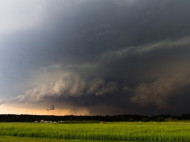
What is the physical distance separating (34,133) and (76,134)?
8.91 metres

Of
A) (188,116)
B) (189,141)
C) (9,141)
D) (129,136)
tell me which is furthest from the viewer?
(188,116)

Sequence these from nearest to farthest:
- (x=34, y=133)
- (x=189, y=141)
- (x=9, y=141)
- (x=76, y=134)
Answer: (x=9, y=141), (x=189, y=141), (x=76, y=134), (x=34, y=133)

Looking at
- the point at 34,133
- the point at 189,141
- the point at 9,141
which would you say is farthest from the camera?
the point at 34,133

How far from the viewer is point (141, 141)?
39.2 meters

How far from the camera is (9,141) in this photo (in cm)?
3650

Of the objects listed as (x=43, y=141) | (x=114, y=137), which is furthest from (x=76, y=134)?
(x=43, y=141)

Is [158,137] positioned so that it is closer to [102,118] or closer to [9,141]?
[9,141]

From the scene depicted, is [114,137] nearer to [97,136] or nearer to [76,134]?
[97,136]

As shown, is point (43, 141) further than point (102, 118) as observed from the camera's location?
No

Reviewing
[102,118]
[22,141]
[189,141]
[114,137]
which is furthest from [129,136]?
[102,118]

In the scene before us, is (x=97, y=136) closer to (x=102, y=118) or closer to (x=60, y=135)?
(x=60, y=135)

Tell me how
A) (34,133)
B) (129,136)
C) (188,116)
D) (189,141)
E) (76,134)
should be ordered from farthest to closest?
(188,116), (34,133), (76,134), (129,136), (189,141)

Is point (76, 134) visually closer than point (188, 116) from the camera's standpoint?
Yes

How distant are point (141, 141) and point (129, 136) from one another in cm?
327
